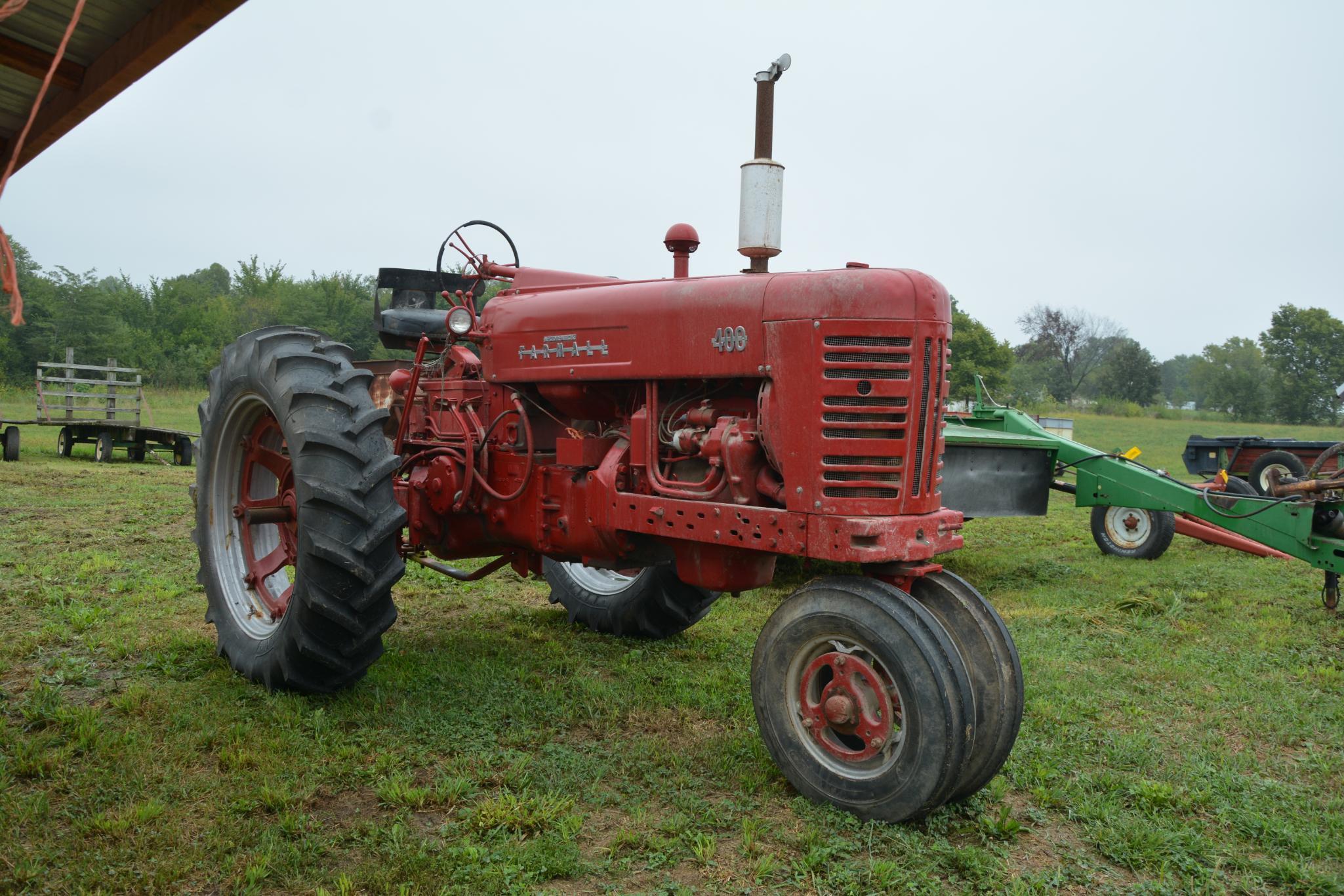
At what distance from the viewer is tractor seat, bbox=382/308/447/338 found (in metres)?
5.82

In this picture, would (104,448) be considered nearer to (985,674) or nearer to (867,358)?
(867,358)

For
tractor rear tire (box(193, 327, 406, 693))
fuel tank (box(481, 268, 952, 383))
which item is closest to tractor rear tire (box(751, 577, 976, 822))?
fuel tank (box(481, 268, 952, 383))

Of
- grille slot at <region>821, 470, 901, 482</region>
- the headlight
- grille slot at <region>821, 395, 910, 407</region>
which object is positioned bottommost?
grille slot at <region>821, 470, 901, 482</region>

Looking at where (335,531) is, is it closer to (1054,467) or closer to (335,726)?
(335,726)

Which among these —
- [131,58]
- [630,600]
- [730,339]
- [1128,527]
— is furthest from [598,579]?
[1128,527]

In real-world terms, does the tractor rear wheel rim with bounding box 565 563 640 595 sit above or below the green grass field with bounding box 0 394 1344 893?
above

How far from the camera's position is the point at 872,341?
3396 mm

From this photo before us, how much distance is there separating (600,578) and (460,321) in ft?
6.22

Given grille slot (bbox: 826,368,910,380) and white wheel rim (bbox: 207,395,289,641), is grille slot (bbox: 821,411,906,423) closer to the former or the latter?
grille slot (bbox: 826,368,910,380)

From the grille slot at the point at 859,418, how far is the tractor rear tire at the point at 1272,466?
9048mm

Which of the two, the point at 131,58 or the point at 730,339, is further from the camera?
the point at 730,339

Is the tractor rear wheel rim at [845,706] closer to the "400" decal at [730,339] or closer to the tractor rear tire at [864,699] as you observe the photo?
the tractor rear tire at [864,699]

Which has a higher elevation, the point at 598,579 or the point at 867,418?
the point at 867,418

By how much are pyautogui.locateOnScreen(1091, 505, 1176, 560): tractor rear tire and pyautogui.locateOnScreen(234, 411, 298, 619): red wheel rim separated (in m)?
6.59
